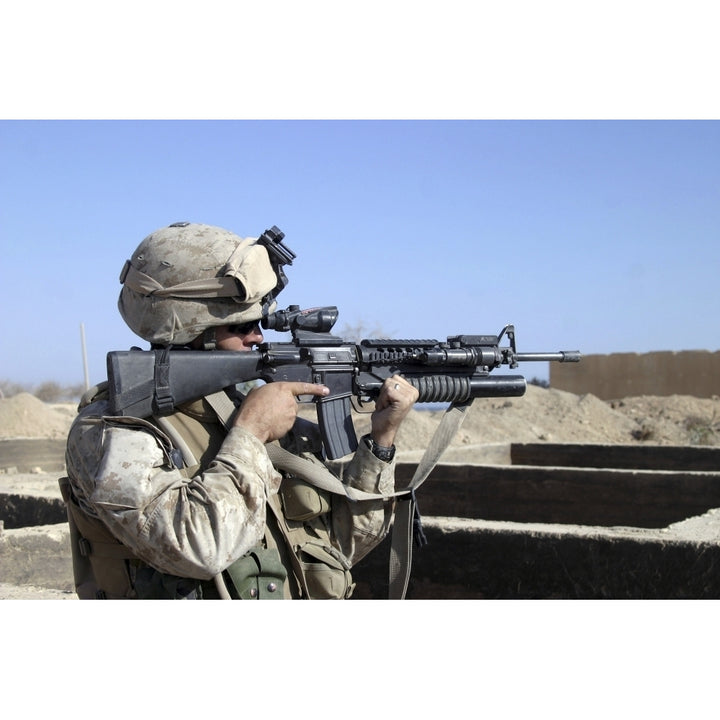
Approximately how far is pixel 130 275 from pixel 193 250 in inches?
9.0

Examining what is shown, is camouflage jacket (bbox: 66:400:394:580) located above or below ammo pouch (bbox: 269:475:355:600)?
above

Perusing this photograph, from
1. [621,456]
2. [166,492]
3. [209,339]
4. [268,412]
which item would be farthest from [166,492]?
[621,456]

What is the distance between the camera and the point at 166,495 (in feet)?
7.75

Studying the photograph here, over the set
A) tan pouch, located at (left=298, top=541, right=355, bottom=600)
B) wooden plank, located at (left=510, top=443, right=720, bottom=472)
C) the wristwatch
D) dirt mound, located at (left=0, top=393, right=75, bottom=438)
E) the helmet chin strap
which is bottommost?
dirt mound, located at (left=0, top=393, right=75, bottom=438)

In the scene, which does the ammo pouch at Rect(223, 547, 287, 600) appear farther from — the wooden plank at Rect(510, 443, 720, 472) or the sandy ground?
the sandy ground

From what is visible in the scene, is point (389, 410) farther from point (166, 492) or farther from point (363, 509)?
point (166, 492)

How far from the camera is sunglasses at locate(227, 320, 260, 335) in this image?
299 cm

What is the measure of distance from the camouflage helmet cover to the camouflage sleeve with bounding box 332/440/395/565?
707 millimetres

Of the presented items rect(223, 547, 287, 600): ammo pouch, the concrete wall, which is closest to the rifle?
rect(223, 547, 287, 600): ammo pouch

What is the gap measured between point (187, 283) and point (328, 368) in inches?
26.9

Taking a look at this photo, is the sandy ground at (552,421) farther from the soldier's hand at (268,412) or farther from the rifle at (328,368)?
the soldier's hand at (268,412)

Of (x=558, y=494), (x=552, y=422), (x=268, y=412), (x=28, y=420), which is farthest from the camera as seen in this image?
(x=28, y=420)

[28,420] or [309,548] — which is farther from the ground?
[309,548]

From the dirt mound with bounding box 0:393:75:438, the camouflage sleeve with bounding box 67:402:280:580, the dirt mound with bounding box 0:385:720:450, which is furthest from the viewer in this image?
the dirt mound with bounding box 0:393:75:438
